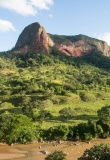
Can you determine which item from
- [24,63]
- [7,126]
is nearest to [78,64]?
[24,63]

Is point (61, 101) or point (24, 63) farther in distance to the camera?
point (24, 63)

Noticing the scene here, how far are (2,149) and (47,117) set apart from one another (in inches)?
672

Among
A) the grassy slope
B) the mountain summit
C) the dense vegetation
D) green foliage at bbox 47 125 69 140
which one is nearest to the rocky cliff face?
the mountain summit

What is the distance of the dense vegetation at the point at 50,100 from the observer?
159 ft

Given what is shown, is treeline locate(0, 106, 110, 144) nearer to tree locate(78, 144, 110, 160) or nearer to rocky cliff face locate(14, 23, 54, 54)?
tree locate(78, 144, 110, 160)

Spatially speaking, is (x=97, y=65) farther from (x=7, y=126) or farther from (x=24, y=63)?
(x=7, y=126)

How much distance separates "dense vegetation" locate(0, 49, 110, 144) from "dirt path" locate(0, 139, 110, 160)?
1.77 m

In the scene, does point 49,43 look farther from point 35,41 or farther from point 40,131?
point 40,131

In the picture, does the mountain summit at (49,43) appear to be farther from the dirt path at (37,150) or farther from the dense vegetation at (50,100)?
the dirt path at (37,150)

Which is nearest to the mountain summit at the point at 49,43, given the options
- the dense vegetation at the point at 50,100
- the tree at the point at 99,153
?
the dense vegetation at the point at 50,100

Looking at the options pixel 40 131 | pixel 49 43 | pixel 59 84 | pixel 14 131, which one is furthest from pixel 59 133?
pixel 49 43

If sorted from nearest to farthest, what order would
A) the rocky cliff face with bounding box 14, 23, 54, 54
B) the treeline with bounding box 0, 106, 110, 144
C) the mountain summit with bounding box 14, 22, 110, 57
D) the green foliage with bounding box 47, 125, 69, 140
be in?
the treeline with bounding box 0, 106, 110, 144 < the green foliage with bounding box 47, 125, 69, 140 < the rocky cliff face with bounding box 14, 23, 54, 54 < the mountain summit with bounding box 14, 22, 110, 57

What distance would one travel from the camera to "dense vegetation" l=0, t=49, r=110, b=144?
159ft

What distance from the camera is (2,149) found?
43.4 m
